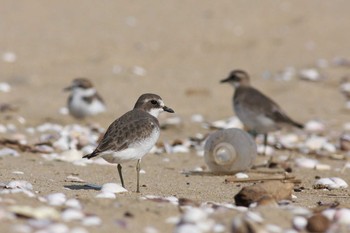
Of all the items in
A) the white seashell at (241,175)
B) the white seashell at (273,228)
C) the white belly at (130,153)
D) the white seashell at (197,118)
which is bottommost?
the white seashell at (273,228)

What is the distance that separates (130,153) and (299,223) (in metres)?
2.25

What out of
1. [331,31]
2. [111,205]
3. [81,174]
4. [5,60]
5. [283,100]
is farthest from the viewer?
→ [331,31]

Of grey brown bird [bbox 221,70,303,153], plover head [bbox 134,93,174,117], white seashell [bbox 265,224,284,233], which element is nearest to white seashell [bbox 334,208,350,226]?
white seashell [bbox 265,224,284,233]

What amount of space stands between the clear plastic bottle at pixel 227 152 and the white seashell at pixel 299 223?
11.0ft

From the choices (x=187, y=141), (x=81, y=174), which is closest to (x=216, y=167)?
(x=81, y=174)

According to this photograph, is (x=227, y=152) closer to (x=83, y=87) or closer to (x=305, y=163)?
(x=305, y=163)

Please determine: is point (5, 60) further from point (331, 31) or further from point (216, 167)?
point (216, 167)

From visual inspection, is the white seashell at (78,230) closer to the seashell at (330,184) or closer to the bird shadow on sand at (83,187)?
the bird shadow on sand at (83,187)

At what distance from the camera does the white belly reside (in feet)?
22.7

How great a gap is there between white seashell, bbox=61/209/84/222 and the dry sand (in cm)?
396

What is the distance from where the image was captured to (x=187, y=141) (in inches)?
434

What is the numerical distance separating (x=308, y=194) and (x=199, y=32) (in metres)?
12.4

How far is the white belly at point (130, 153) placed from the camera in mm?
6906

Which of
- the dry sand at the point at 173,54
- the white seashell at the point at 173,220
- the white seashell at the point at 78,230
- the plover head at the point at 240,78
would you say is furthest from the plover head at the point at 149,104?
the plover head at the point at 240,78
